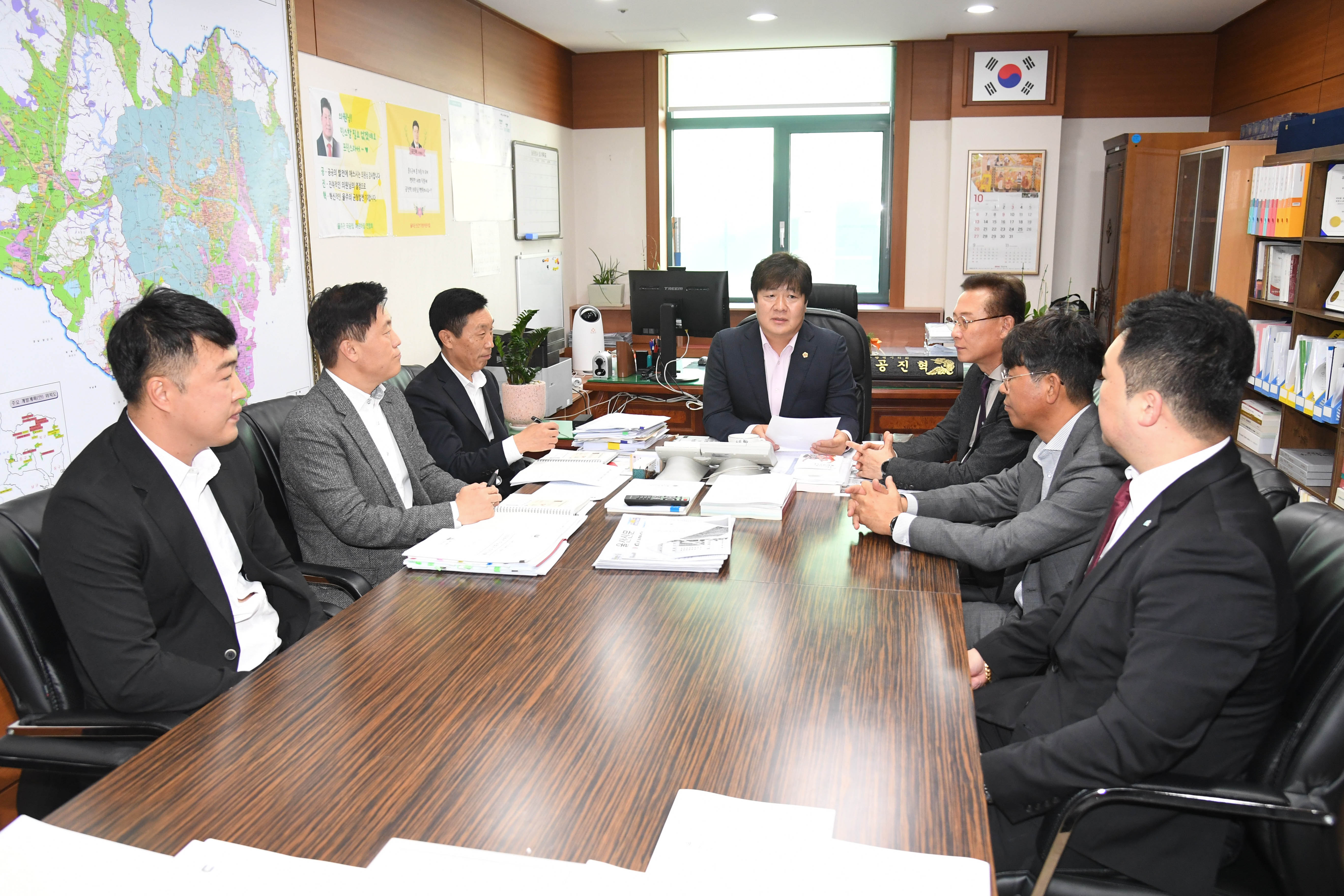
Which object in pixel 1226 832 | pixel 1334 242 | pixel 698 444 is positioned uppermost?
pixel 1334 242

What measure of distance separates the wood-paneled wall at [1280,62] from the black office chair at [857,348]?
315cm

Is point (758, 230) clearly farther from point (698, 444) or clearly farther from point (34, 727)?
point (34, 727)

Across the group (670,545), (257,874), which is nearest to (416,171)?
(670,545)

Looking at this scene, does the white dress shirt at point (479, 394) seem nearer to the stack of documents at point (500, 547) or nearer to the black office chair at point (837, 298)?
the stack of documents at point (500, 547)

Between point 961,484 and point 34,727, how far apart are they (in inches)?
89.2

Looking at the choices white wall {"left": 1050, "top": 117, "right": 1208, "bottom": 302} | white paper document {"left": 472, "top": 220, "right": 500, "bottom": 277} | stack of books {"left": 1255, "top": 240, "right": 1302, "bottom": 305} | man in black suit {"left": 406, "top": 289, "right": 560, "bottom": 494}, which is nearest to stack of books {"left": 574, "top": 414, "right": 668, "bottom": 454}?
man in black suit {"left": 406, "top": 289, "right": 560, "bottom": 494}

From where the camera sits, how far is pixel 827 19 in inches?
232

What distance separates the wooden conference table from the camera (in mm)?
1110

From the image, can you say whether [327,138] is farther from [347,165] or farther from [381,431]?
[381,431]

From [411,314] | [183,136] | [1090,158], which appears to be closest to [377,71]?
[411,314]

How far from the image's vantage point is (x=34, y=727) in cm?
146

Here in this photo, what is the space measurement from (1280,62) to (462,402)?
17.6 ft

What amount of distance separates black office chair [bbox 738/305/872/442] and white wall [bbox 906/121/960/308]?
331 centimetres

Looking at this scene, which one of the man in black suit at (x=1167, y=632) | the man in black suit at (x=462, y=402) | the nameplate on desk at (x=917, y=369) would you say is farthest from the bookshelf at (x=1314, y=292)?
the man in black suit at (x=462, y=402)
